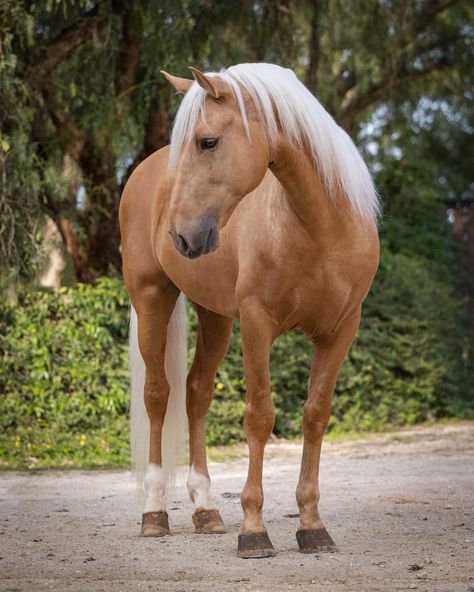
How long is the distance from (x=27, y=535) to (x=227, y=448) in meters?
4.23

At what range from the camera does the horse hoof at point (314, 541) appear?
13.4 feet

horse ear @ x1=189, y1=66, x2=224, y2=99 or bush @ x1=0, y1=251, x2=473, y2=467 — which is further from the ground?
horse ear @ x1=189, y1=66, x2=224, y2=99

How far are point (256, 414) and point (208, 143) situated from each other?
119 centimetres

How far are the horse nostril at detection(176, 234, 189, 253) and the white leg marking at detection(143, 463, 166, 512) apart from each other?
1.69m

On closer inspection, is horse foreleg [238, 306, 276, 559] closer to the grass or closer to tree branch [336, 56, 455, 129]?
the grass

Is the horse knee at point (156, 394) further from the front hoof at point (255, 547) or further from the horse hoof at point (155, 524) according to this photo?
the front hoof at point (255, 547)

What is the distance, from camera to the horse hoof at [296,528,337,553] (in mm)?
4082

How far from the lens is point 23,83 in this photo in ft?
26.4

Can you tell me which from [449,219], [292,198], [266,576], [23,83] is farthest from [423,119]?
[266,576]

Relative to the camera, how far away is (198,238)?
3.65 meters

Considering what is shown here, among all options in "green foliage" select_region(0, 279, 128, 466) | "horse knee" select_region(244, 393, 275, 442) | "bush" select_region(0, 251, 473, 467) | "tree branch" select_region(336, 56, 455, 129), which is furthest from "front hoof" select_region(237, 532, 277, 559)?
"tree branch" select_region(336, 56, 455, 129)

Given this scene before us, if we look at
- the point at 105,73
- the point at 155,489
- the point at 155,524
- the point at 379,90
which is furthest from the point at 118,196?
the point at 155,524

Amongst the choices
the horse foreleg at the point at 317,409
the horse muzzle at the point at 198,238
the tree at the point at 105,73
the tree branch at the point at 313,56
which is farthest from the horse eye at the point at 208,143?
the tree branch at the point at 313,56

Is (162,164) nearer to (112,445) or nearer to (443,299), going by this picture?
(112,445)
